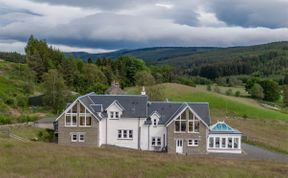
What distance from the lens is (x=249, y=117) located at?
99.9 m

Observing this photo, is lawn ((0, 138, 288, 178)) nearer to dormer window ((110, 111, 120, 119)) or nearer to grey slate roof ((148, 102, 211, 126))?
dormer window ((110, 111, 120, 119))

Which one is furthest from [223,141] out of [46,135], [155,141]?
[46,135]

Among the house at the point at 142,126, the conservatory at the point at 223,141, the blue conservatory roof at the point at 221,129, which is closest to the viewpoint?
the house at the point at 142,126

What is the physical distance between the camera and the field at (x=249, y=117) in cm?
6931

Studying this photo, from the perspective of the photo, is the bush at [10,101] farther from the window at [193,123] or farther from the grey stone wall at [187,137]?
the window at [193,123]

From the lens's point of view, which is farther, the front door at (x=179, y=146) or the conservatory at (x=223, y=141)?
the conservatory at (x=223, y=141)

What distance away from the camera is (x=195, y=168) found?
30016 millimetres

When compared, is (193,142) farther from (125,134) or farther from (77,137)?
(77,137)

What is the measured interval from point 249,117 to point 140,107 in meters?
50.2

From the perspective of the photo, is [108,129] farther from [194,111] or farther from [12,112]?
[12,112]

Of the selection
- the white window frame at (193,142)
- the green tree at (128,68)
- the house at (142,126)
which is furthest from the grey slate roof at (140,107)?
the green tree at (128,68)

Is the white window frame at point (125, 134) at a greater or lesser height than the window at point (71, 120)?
lesser

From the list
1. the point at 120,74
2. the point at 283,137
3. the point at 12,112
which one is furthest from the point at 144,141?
the point at 120,74

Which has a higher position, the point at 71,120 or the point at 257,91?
the point at 71,120
